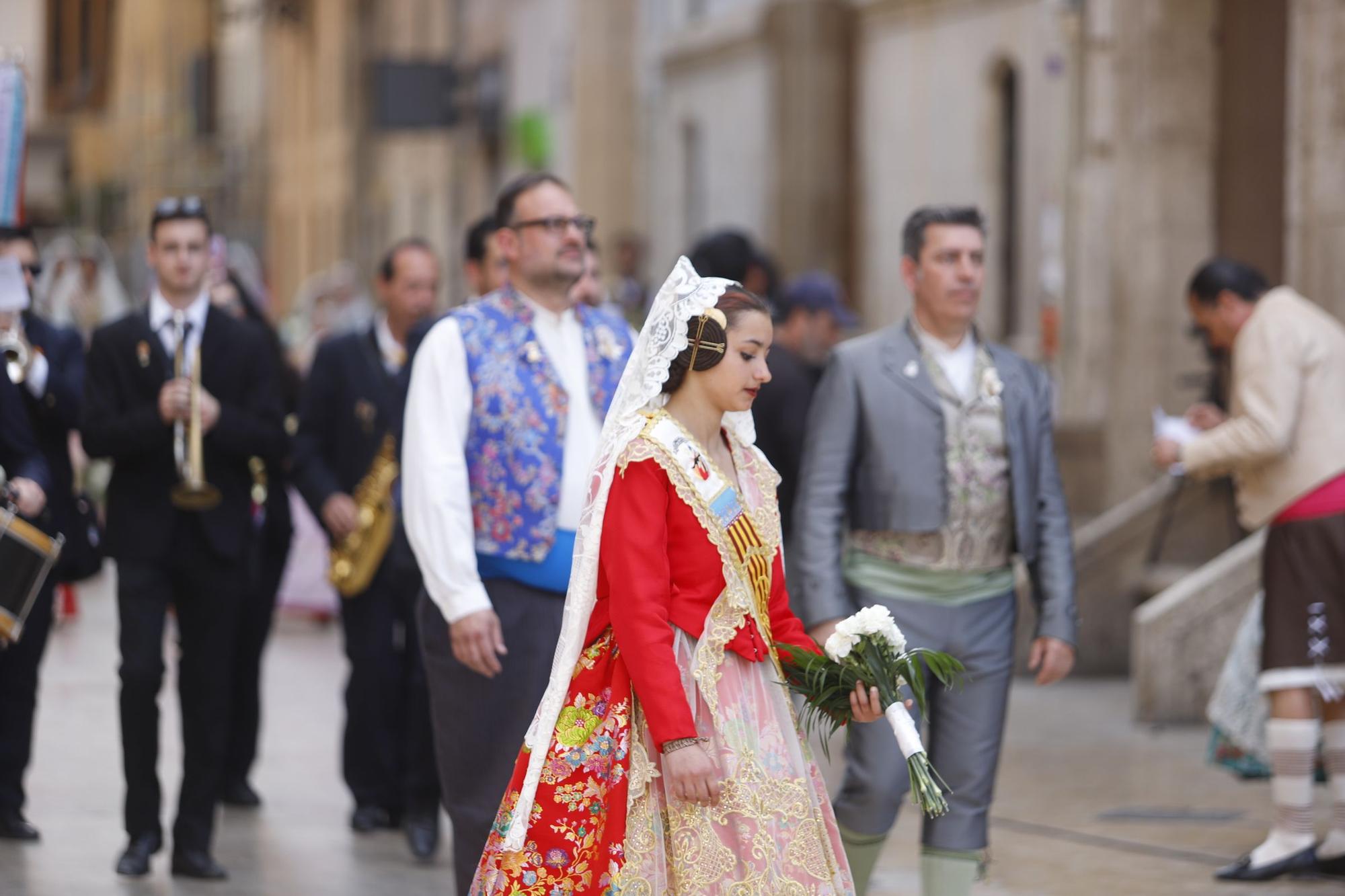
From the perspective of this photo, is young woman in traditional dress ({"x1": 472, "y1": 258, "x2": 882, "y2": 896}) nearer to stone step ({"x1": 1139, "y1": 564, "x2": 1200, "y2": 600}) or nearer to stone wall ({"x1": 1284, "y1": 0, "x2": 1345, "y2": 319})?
stone wall ({"x1": 1284, "y1": 0, "x2": 1345, "y2": 319})

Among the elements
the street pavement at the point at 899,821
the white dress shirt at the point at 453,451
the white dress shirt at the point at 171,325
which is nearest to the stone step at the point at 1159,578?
the street pavement at the point at 899,821

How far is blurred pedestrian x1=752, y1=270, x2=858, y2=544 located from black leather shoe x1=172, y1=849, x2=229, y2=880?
2.28m

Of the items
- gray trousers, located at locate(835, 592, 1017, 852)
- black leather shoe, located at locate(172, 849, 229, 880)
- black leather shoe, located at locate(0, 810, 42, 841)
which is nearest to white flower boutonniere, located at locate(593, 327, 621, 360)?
gray trousers, located at locate(835, 592, 1017, 852)

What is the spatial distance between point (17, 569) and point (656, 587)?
3208 mm

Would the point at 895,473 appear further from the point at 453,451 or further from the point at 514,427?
the point at 453,451

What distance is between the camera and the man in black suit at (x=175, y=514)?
308 inches

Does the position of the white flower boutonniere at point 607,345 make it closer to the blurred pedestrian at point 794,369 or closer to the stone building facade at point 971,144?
the blurred pedestrian at point 794,369

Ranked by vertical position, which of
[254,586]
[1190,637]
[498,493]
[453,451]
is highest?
[453,451]

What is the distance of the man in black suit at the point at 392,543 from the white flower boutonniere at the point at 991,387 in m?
2.72

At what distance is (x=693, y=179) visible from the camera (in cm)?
2208

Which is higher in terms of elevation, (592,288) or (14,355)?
(592,288)

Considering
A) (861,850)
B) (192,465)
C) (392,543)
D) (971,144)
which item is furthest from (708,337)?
(971,144)

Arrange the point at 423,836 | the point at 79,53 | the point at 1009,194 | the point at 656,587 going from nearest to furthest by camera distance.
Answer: the point at 656,587
the point at 423,836
the point at 1009,194
the point at 79,53

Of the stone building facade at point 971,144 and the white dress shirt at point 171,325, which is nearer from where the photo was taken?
the white dress shirt at point 171,325
